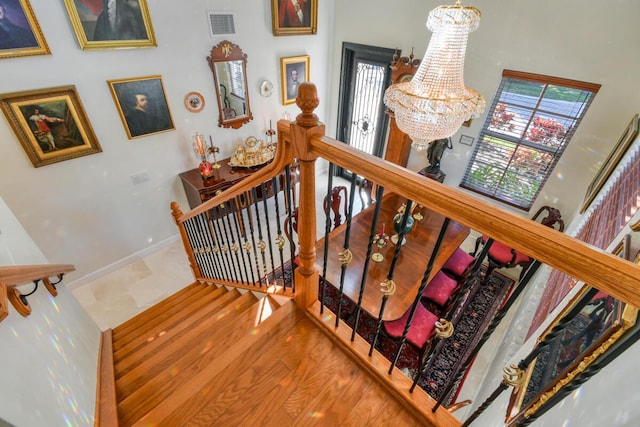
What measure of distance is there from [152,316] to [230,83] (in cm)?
301

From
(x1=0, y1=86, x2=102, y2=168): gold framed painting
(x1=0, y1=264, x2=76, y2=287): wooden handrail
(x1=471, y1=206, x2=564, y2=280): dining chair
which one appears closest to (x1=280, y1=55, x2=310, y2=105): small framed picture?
(x1=0, y1=86, x2=102, y2=168): gold framed painting

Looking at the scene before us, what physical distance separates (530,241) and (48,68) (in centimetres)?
382

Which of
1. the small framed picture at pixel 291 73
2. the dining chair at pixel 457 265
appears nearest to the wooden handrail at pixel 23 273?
the dining chair at pixel 457 265

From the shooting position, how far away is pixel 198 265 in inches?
129

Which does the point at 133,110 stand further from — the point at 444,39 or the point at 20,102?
the point at 444,39

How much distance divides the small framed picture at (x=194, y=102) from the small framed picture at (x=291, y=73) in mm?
1343

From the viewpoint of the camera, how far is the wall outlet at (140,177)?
351 centimetres

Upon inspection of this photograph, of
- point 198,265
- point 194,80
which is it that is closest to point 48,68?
point 194,80

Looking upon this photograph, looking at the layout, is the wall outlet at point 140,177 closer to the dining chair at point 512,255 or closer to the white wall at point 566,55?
the white wall at point 566,55

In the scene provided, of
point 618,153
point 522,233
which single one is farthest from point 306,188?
point 618,153

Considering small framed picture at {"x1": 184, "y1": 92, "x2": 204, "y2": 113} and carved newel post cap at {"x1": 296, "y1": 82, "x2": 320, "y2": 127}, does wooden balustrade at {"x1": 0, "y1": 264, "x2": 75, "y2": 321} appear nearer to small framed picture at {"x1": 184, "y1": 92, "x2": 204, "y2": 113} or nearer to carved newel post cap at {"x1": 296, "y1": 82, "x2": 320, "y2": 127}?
carved newel post cap at {"x1": 296, "y1": 82, "x2": 320, "y2": 127}

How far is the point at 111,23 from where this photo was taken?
281cm

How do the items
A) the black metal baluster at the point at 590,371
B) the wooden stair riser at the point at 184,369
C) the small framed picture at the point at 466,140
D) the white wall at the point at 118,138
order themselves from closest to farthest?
the black metal baluster at the point at 590,371, the wooden stair riser at the point at 184,369, the white wall at the point at 118,138, the small framed picture at the point at 466,140

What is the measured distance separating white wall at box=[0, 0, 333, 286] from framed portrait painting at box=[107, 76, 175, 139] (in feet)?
0.22
